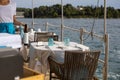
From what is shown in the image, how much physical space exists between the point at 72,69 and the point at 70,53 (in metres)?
0.23

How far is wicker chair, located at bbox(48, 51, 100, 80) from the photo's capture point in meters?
3.50

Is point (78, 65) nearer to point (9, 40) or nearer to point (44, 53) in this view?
point (44, 53)

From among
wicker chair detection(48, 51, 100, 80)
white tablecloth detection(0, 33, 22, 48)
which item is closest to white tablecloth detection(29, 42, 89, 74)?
wicker chair detection(48, 51, 100, 80)

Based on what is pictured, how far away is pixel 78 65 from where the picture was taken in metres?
3.57

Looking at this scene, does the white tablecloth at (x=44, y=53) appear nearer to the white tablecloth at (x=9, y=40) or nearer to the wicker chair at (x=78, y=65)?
the wicker chair at (x=78, y=65)

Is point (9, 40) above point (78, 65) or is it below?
above

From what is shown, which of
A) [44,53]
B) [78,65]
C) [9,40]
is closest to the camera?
[9,40]

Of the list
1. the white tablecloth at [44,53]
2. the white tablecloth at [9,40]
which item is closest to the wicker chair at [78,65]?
the white tablecloth at [44,53]

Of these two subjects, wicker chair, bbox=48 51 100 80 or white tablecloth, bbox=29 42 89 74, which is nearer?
wicker chair, bbox=48 51 100 80

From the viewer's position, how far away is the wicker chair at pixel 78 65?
3.50 meters

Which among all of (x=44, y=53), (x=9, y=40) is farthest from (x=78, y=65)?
(x=9, y=40)

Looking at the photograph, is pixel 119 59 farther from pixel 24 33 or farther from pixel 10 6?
pixel 10 6

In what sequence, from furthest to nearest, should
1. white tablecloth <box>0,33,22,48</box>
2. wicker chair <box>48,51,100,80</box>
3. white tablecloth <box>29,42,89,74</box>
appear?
white tablecloth <box>29,42,89,74</box> < wicker chair <box>48,51,100,80</box> < white tablecloth <box>0,33,22,48</box>

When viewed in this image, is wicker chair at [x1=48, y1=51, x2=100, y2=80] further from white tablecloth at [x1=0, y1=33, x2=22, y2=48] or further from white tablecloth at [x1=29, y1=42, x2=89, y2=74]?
white tablecloth at [x1=0, y1=33, x2=22, y2=48]
